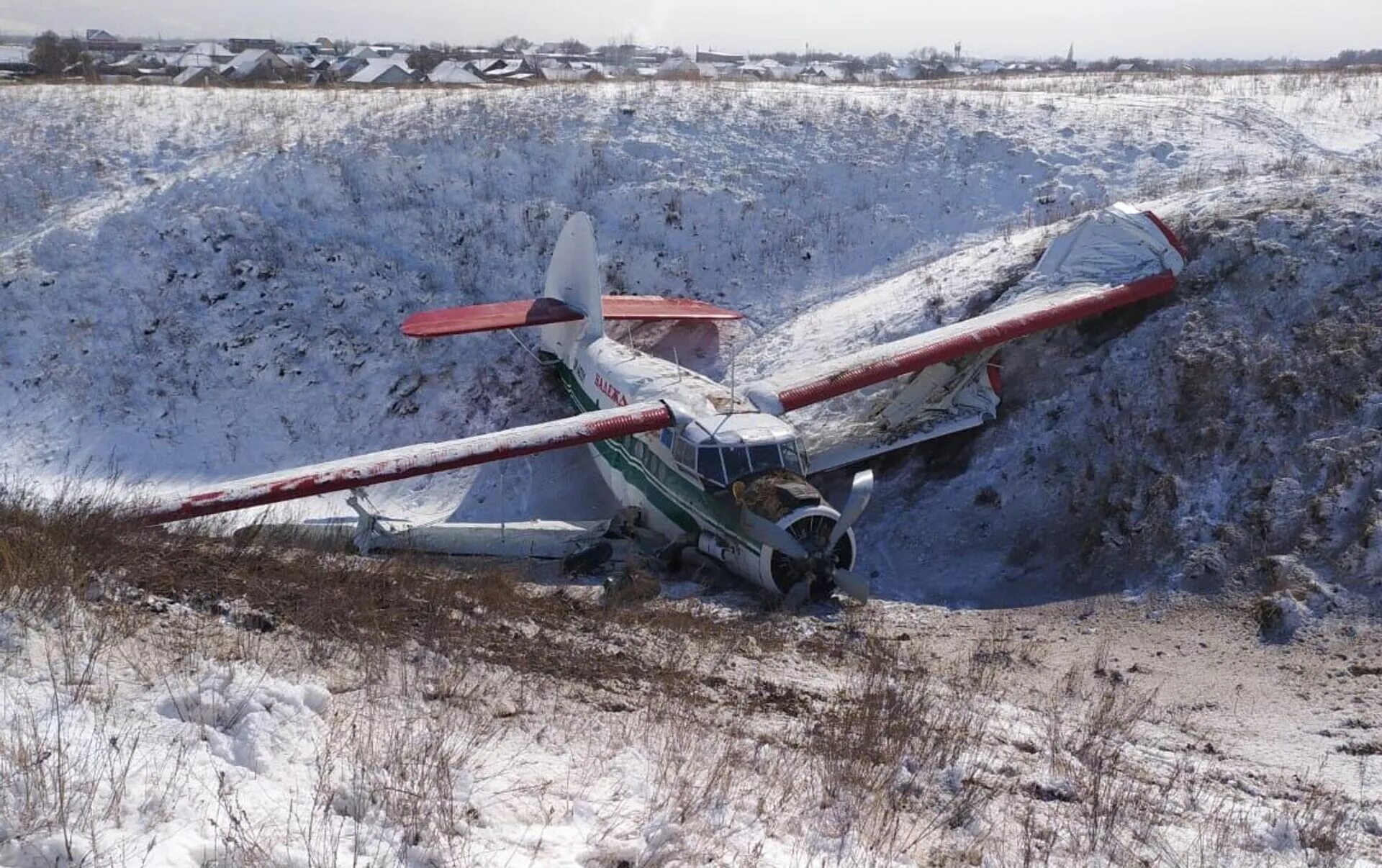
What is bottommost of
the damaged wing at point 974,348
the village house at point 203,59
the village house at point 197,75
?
the damaged wing at point 974,348

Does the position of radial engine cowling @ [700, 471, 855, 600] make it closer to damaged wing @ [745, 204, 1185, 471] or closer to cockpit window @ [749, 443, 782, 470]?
cockpit window @ [749, 443, 782, 470]

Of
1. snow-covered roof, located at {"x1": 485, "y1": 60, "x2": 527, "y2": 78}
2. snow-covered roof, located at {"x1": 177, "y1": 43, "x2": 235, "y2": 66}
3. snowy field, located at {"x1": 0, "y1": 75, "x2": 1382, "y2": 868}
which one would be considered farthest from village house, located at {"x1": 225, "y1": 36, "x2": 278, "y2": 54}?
snowy field, located at {"x1": 0, "y1": 75, "x2": 1382, "y2": 868}

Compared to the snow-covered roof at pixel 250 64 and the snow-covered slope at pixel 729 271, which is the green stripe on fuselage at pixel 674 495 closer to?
the snow-covered slope at pixel 729 271

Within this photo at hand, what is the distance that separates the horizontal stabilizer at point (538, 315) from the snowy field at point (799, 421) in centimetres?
132

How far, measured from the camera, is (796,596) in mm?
11180

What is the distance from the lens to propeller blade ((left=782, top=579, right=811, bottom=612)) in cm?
1116

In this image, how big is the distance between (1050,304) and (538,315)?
8.39 metres

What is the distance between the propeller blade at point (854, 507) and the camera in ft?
37.6

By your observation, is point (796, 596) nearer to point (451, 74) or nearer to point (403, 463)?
point (403, 463)

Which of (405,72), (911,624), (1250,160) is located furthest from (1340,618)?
(405,72)

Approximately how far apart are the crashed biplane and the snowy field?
0.71 m

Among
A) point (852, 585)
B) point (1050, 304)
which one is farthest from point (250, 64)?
point (852, 585)

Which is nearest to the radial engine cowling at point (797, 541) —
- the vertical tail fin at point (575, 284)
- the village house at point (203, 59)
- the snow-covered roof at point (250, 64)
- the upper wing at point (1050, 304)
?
the upper wing at point (1050, 304)

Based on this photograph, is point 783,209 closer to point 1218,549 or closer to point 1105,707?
point 1218,549
